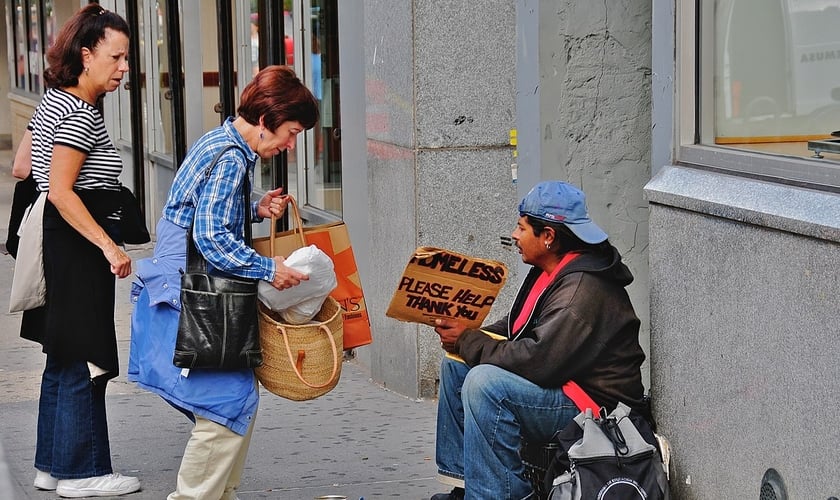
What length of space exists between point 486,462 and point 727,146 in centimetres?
128

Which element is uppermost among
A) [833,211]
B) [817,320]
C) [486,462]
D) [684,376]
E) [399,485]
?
[833,211]

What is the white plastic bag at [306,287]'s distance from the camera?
440 cm

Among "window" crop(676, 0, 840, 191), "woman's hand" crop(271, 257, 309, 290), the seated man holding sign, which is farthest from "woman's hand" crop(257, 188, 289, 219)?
"window" crop(676, 0, 840, 191)

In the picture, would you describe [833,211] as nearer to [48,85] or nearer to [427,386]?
[48,85]

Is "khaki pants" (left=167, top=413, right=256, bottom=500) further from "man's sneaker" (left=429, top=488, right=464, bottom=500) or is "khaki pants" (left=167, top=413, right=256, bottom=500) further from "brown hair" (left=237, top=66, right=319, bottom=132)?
"brown hair" (left=237, top=66, right=319, bottom=132)

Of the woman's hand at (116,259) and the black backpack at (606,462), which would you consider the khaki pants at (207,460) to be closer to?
the woman's hand at (116,259)

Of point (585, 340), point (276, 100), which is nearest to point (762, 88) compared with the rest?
point (585, 340)

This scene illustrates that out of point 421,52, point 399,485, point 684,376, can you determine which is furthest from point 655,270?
point 421,52

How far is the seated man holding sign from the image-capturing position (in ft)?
14.0

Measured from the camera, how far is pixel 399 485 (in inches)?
211

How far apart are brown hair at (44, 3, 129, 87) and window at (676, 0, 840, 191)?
2114 mm

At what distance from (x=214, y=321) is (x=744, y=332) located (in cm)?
167

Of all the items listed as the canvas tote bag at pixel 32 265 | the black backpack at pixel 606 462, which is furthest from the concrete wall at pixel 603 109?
the canvas tote bag at pixel 32 265

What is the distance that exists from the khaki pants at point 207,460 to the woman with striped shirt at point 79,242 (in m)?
0.75
